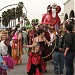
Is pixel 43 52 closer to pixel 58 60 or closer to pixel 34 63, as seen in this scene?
pixel 58 60

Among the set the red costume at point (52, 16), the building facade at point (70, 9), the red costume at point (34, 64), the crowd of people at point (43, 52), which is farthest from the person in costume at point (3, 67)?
the building facade at point (70, 9)

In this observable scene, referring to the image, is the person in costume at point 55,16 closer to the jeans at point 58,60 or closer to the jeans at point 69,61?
the jeans at point 58,60

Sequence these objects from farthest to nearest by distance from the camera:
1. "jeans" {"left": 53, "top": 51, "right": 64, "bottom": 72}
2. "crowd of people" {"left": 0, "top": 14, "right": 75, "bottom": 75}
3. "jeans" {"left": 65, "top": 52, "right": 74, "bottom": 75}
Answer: "jeans" {"left": 53, "top": 51, "right": 64, "bottom": 72}, "jeans" {"left": 65, "top": 52, "right": 74, "bottom": 75}, "crowd of people" {"left": 0, "top": 14, "right": 75, "bottom": 75}

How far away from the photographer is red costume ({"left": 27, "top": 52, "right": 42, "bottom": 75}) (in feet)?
38.2

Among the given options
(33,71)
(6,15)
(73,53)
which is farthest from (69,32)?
(6,15)

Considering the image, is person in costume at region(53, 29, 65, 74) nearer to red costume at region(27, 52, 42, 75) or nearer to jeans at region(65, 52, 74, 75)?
red costume at region(27, 52, 42, 75)

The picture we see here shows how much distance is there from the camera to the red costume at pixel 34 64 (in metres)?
11.6

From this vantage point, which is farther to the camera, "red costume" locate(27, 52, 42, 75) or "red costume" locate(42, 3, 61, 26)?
"red costume" locate(42, 3, 61, 26)

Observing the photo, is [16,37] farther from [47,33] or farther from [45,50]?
[45,50]

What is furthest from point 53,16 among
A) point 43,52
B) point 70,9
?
point 70,9

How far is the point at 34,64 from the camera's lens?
1172cm

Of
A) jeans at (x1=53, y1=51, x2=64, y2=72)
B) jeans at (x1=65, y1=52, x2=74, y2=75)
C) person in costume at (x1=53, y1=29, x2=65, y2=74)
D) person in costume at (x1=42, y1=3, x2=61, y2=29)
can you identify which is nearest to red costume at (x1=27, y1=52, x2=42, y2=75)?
jeans at (x1=65, y1=52, x2=74, y2=75)

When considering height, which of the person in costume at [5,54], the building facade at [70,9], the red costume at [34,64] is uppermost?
the building facade at [70,9]

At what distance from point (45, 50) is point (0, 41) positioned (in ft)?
11.5
